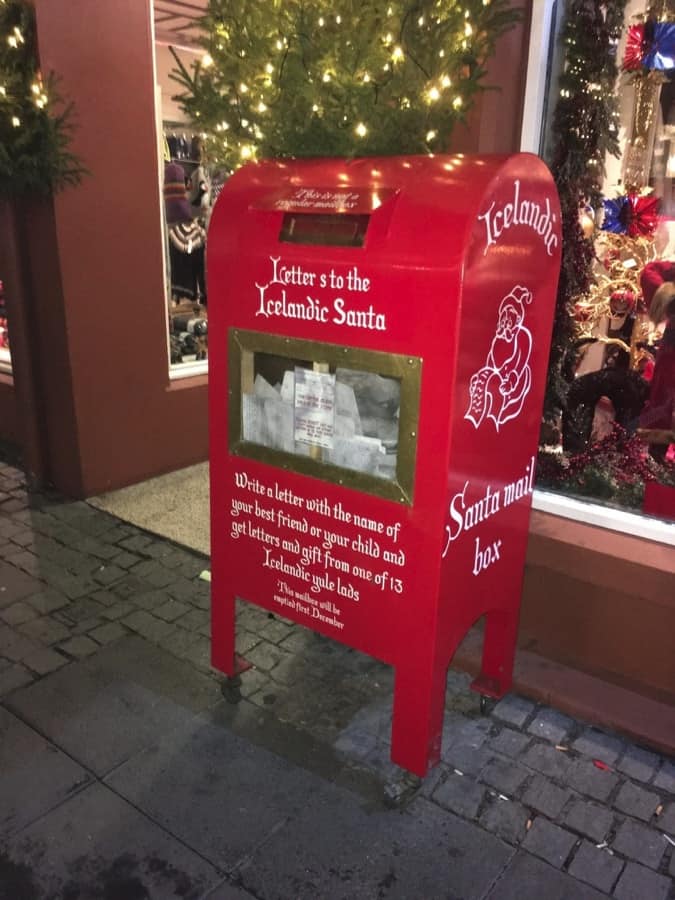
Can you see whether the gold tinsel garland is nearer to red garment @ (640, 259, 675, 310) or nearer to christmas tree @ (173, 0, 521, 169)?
red garment @ (640, 259, 675, 310)

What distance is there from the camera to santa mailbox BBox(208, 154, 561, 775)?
2.01 m

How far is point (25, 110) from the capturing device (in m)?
3.95

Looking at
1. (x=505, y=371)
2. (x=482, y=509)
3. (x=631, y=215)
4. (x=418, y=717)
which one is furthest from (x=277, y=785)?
(x=631, y=215)

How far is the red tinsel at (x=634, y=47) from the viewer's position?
287cm

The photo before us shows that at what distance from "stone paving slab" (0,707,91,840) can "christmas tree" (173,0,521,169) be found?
7.54 ft

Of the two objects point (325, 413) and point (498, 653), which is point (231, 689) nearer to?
point (498, 653)

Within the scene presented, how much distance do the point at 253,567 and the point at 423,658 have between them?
0.75m

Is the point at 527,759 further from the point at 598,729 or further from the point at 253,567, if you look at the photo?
the point at 253,567

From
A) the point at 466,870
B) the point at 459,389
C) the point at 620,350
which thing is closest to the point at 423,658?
the point at 466,870

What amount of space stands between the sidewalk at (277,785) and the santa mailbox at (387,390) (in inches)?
11.8

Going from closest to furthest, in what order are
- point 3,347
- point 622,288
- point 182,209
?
point 622,288 < point 182,209 < point 3,347

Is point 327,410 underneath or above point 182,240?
underneath

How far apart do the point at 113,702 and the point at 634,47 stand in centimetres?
336

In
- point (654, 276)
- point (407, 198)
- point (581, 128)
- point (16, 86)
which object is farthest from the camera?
point (16, 86)
